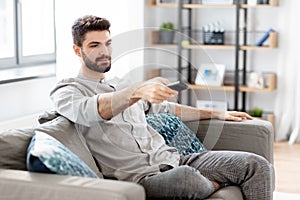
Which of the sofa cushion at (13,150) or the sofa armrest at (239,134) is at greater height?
the sofa cushion at (13,150)

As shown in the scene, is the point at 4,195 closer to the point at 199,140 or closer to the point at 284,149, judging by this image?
the point at 199,140

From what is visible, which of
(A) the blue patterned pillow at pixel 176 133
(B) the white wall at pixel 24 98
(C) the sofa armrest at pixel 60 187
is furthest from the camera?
(B) the white wall at pixel 24 98

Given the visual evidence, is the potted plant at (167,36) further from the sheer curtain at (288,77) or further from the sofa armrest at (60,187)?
the sofa armrest at (60,187)

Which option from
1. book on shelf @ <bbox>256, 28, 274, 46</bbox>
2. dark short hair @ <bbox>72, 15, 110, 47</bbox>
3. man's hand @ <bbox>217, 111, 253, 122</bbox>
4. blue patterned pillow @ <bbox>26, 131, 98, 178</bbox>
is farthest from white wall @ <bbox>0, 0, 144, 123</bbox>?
blue patterned pillow @ <bbox>26, 131, 98, 178</bbox>

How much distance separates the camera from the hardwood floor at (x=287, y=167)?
14.0ft

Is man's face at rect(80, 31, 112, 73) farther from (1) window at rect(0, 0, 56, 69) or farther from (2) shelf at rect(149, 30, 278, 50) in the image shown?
(2) shelf at rect(149, 30, 278, 50)

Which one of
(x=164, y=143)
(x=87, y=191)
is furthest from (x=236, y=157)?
(x=87, y=191)

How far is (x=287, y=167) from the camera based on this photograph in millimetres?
4840

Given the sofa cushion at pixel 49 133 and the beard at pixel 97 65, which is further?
the beard at pixel 97 65

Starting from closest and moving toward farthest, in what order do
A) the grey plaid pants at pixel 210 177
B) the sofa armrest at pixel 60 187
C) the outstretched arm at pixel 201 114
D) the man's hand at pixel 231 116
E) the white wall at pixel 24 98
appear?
the sofa armrest at pixel 60 187 < the grey plaid pants at pixel 210 177 < the outstretched arm at pixel 201 114 < the man's hand at pixel 231 116 < the white wall at pixel 24 98

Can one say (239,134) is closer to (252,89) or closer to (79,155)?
(79,155)

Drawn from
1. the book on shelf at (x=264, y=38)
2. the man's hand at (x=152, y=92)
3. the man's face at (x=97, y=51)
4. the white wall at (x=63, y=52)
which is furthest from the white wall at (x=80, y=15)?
the man's hand at (x=152, y=92)

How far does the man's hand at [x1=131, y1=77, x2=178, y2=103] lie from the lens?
2562 mm

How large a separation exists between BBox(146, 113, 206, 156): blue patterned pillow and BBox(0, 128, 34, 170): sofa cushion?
2.47ft
